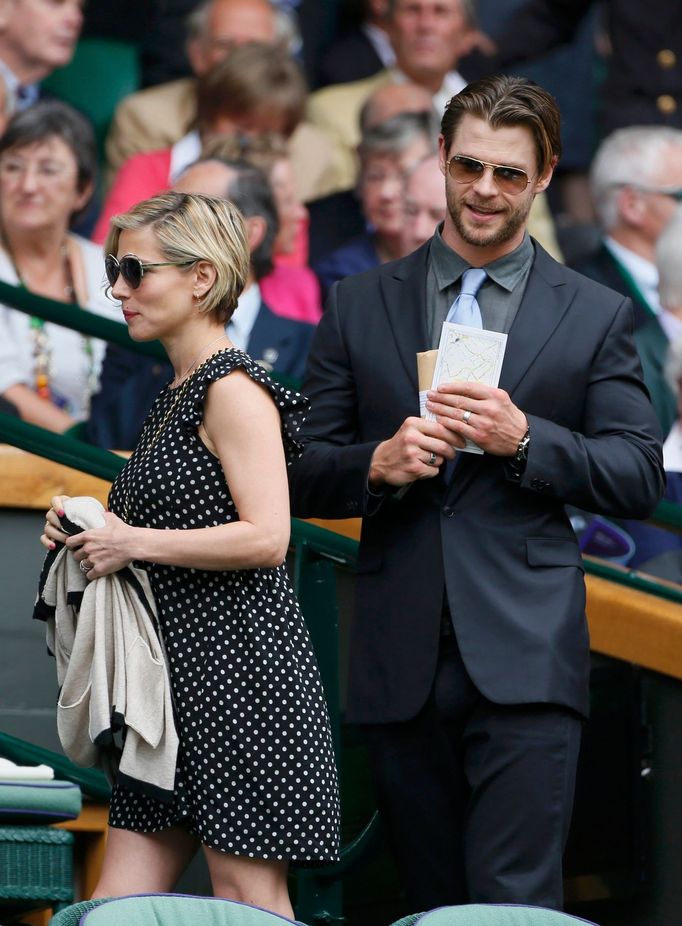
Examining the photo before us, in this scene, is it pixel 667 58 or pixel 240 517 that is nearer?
pixel 240 517

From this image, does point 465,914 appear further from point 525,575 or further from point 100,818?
point 100,818

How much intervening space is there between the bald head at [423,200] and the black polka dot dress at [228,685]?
10.5 ft

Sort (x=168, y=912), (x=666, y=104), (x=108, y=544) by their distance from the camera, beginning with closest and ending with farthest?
(x=168, y=912) < (x=108, y=544) < (x=666, y=104)

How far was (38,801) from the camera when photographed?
3.14 metres

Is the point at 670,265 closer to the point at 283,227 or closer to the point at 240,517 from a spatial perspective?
the point at 283,227

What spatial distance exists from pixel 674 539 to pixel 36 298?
2247 mm

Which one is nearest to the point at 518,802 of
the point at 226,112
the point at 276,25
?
the point at 226,112

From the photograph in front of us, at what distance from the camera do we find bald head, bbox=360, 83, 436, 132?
255 inches

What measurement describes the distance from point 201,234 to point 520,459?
697 mm

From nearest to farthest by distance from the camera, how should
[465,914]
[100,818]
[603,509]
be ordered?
[465,914] → [603,509] → [100,818]

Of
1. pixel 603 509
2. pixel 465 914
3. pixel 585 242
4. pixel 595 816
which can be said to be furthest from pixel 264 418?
pixel 585 242

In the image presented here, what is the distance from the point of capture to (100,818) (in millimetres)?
3732

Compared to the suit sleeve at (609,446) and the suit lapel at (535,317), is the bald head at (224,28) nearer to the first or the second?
the suit lapel at (535,317)

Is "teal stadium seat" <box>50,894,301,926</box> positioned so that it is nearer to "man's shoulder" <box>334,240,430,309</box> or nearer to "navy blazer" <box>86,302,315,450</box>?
"man's shoulder" <box>334,240,430,309</box>
